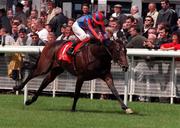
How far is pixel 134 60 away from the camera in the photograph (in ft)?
46.7

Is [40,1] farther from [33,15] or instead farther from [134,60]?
[134,60]

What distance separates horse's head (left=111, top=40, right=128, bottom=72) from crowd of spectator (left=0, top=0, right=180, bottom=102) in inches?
64.1

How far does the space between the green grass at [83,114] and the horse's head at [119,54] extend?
812 mm

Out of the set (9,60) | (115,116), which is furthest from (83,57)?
(9,60)

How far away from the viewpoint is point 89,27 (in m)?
12.3

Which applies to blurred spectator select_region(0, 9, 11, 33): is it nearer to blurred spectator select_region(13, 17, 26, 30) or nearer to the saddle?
blurred spectator select_region(13, 17, 26, 30)

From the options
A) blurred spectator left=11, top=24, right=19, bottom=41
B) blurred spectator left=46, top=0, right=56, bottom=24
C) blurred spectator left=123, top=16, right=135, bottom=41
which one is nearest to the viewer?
blurred spectator left=123, top=16, right=135, bottom=41

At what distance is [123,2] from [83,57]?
11.1 m

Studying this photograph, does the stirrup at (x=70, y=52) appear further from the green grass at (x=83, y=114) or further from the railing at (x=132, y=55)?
the railing at (x=132, y=55)

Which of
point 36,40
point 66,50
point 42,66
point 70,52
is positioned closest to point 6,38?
point 36,40

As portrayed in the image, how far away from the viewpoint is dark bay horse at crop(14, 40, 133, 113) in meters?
11.7

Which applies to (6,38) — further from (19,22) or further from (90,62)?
(90,62)

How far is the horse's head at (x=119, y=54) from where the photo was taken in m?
11.6

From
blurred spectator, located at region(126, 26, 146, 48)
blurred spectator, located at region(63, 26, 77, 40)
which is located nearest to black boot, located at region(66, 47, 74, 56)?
blurred spectator, located at region(126, 26, 146, 48)
